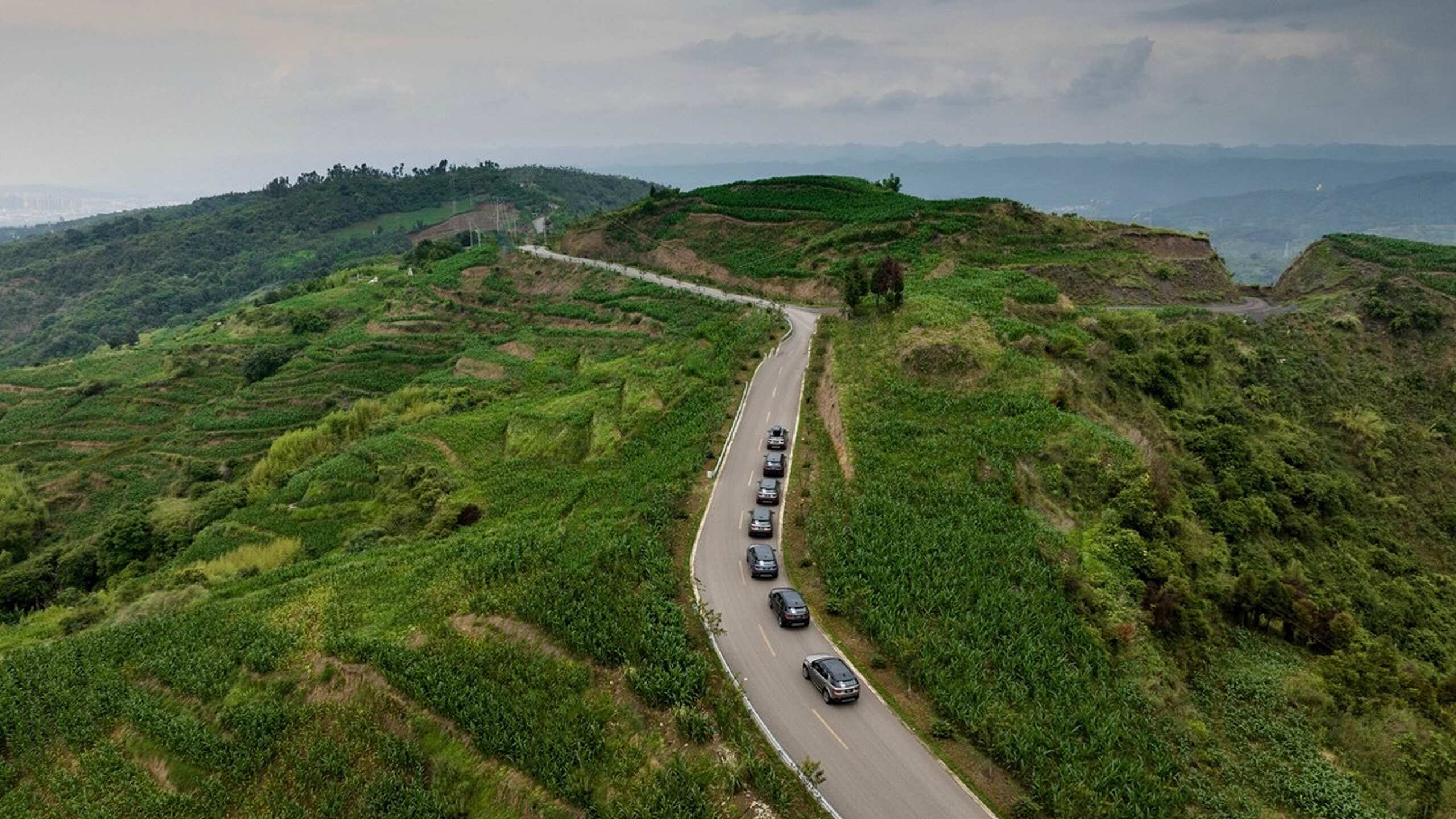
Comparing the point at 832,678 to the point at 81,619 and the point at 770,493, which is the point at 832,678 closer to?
the point at 770,493

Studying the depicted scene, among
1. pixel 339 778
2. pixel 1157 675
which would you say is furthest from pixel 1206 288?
pixel 339 778

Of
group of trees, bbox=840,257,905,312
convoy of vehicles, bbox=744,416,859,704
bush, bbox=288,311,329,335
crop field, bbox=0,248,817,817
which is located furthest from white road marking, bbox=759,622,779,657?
bush, bbox=288,311,329,335

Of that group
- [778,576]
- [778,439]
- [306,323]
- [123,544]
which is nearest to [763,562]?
[778,576]

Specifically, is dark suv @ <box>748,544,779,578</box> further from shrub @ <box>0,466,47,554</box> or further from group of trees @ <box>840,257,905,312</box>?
shrub @ <box>0,466,47,554</box>

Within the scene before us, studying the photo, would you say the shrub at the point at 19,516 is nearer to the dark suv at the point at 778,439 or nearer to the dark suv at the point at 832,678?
the dark suv at the point at 778,439

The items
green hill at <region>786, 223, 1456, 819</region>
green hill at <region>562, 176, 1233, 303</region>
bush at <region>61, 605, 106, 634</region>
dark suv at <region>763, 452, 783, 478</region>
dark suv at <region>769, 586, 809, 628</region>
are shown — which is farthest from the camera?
green hill at <region>562, 176, 1233, 303</region>

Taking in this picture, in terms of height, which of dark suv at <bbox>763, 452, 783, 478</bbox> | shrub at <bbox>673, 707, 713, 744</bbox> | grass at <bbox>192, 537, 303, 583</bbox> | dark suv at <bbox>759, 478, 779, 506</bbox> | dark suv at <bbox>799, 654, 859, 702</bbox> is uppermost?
dark suv at <bbox>763, 452, 783, 478</bbox>
